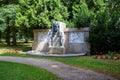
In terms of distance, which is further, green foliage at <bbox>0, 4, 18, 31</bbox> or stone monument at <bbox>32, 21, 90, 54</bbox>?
green foliage at <bbox>0, 4, 18, 31</bbox>

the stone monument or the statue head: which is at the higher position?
the statue head

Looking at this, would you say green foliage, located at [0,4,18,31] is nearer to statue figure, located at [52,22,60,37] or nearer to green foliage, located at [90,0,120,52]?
statue figure, located at [52,22,60,37]

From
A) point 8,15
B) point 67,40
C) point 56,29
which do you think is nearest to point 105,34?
point 67,40

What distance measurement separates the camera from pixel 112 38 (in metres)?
16.7

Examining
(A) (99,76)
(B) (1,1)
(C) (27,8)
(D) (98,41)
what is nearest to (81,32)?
(D) (98,41)

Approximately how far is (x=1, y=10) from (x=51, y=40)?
31.8 feet

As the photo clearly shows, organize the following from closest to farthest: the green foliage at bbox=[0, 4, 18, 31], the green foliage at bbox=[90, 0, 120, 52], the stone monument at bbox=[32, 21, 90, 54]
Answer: the green foliage at bbox=[90, 0, 120, 52] → the stone monument at bbox=[32, 21, 90, 54] → the green foliage at bbox=[0, 4, 18, 31]

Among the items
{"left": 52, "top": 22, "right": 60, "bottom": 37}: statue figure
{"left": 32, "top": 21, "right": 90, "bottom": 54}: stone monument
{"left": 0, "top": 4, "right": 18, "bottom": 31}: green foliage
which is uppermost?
{"left": 0, "top": 4, "right": 18, "bottom": 31}: green foliage

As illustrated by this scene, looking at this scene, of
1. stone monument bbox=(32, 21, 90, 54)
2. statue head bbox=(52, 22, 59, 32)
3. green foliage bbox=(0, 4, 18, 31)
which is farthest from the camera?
green foliage bbox=(0, 4, 18, 31)

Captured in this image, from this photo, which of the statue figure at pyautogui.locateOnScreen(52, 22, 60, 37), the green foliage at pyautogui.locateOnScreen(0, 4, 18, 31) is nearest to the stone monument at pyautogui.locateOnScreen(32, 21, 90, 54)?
the statue figure at pyautogui.locateOnScreen(52, 22, 60, 37)

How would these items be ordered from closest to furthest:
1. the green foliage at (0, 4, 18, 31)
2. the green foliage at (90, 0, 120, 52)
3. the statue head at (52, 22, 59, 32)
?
the green foliage at (90, 0, 120, 52) → the statue head at (52, 22, 59, 32) → the green foliage at (0, 4, 18, 31)

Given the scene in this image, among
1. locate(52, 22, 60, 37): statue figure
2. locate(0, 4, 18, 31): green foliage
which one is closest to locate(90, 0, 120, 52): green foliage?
locate(52, 22, 60, 37): statue figure

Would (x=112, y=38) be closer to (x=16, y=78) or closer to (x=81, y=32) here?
(x=81, y=32)

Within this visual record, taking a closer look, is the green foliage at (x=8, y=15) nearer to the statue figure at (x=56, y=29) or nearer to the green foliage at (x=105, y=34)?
the statue figure at (x=56, y=29)
